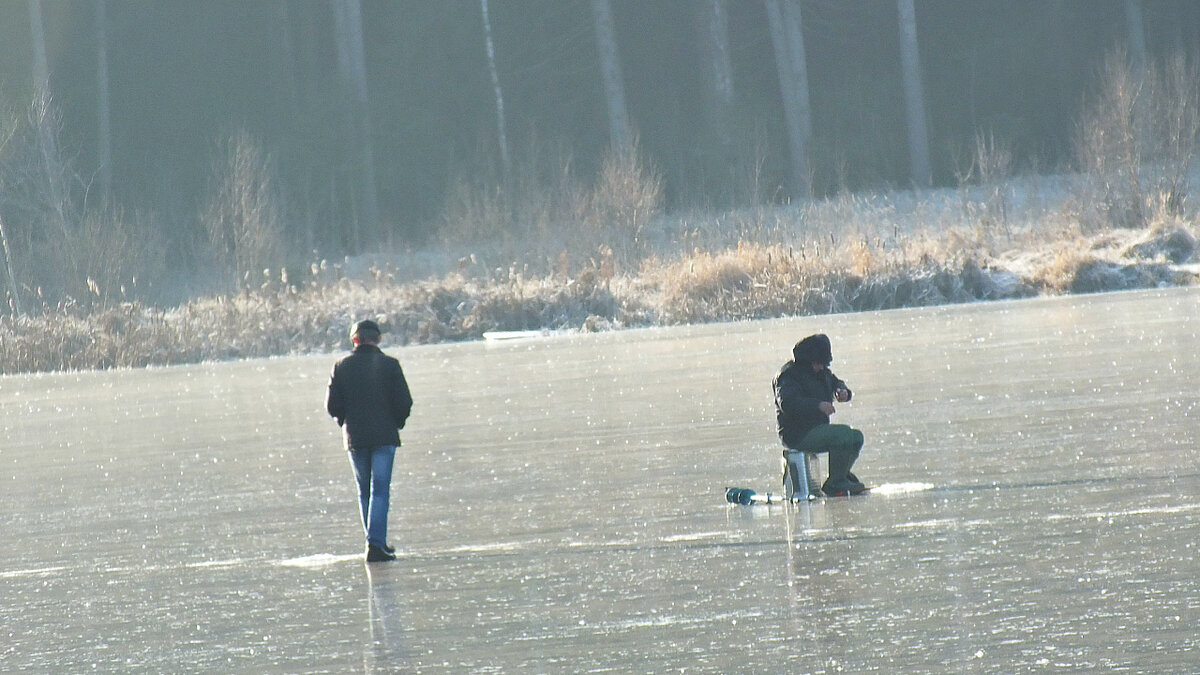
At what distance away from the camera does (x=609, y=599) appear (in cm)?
836

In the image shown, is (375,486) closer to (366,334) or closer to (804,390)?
(366,334)

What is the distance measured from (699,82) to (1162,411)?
146 ft

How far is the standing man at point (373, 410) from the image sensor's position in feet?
32.4

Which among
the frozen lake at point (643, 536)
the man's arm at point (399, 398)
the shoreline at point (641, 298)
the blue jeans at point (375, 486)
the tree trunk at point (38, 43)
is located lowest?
the frozen lake at point (643, 536)

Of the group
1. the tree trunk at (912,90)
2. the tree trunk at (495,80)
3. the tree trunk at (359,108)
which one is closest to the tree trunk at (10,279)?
the tree trunk at (359,108)

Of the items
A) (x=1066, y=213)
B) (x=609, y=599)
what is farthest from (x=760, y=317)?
(x=609, y=599)

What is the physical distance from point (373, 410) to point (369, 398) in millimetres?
71

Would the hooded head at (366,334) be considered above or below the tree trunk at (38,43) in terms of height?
below

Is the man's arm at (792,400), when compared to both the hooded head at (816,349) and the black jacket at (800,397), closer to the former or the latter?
the black jacket at (800,397)

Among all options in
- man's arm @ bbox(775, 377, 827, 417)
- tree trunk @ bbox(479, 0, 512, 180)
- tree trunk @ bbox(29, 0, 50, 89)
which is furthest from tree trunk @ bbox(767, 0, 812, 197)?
man's arm @ bbox(775, 377, 827, 417)

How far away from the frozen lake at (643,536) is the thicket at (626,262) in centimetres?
1502

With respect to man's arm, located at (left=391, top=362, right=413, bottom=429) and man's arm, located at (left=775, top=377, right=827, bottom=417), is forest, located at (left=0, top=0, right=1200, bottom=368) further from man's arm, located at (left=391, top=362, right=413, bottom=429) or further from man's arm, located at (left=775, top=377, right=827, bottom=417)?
man's arm, located at (left=391, top=362, right=413, bottom=429)

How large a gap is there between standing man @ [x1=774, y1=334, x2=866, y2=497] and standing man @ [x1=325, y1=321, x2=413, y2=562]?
2.58 metres

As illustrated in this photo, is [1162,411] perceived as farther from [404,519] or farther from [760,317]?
[760,317]
